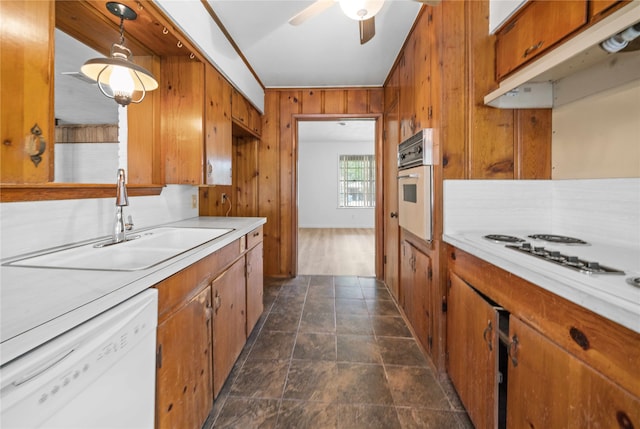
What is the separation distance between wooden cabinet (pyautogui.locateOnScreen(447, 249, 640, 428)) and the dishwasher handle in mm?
1219

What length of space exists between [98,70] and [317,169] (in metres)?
6.91

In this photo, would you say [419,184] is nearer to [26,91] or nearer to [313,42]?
[313,42]

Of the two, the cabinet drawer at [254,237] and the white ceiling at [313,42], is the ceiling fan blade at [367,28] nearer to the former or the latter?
the white ceiling at [313,42]

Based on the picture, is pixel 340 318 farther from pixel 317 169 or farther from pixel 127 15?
pixel 317 169

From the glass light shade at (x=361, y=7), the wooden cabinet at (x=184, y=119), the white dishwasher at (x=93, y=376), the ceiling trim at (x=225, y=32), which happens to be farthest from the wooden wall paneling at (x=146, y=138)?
the glass light shade at (x=361, y=7)

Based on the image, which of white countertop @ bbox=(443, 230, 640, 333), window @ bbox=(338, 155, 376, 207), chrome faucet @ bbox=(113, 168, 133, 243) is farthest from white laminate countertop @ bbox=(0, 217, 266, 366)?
window @ bbox=(338, 155, 376, 207)

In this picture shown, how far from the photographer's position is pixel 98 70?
1.36 meters

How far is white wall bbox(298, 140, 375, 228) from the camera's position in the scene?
26.6 feet

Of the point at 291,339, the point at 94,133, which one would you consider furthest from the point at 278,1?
the point at 291,339

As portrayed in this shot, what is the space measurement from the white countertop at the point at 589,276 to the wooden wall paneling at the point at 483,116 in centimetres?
51

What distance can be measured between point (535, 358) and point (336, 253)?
13.6ft

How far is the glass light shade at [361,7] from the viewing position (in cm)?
136

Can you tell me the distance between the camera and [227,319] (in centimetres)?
158

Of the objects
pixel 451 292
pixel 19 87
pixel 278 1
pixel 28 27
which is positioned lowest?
pixel 451 292
